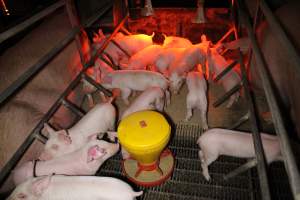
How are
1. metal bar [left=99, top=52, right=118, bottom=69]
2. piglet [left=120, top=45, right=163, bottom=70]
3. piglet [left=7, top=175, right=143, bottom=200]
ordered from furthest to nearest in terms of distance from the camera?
metal bar [left=99, top=52, right=118, bottom=69]
piglet [left=120, top=45, right=163, bottom=70]
piglet [left=7, top=175, right=143, bottom=200]

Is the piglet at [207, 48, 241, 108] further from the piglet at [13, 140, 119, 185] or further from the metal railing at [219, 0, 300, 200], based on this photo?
the piglet at [13, 140, 119, 185]

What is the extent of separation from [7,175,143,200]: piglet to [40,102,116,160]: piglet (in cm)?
45

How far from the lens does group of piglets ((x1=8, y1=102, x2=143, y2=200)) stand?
6.61 ft

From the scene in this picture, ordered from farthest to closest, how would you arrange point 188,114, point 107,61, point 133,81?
point 107,61
point 133,81
point 188,114

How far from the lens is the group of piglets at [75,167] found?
2.01 meters

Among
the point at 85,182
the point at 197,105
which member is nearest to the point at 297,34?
the point at 197,105

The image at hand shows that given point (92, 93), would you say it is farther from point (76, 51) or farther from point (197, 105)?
point (197, 105)

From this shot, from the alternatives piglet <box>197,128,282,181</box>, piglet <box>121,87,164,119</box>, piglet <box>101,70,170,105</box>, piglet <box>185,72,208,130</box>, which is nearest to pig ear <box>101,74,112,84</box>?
piglet <box>101,70,170,105</box>

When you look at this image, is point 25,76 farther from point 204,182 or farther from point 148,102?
point 204,182

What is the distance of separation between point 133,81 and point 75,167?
5.08ft

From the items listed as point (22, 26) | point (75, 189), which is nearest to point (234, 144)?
point (75, 189)

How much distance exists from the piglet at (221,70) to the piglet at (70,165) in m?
1.94

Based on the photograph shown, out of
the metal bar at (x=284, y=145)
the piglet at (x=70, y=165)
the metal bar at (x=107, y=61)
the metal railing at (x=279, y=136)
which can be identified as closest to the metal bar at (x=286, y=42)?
the metal railing at (x=279, y=136)

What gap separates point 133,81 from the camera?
364 cm
